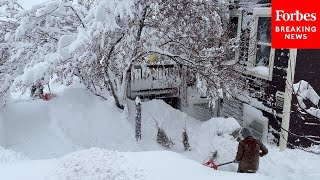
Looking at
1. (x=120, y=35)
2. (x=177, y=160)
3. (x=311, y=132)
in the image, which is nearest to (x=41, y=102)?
(x=120, y=35)

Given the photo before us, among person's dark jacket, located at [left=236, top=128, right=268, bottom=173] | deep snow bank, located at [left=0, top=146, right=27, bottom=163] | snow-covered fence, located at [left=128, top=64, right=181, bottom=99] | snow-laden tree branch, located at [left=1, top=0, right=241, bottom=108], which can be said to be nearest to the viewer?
person's dark jacket, located at [left=236, top=128, right=268, bottom=173]

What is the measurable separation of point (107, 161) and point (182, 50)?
17.9 ft

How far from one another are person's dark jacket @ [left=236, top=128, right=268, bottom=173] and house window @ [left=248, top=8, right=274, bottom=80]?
4273 mm

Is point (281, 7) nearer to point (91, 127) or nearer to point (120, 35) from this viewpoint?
point (120, 35)

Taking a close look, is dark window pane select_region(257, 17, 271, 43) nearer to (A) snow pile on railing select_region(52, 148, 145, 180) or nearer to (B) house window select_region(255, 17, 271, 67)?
(B) house window select_region(255, 17, 271, 67)

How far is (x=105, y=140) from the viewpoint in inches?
334

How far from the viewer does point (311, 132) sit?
8594 millimetres

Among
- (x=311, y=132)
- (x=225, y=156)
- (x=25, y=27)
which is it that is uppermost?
(x=25, y=27)

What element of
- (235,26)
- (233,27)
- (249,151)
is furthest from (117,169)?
(235,26)

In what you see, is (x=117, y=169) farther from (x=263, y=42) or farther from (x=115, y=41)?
(x=263, y=42)

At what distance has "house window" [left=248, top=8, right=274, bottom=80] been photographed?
10.1 metres

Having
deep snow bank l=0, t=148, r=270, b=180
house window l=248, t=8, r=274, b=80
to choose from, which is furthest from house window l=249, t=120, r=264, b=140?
deep snow bank l=0, t=148, r=270, b=180

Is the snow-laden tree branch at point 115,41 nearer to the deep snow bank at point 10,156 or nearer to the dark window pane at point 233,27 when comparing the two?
the dark window pane at point 233,27

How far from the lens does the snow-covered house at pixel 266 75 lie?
8.52 m
